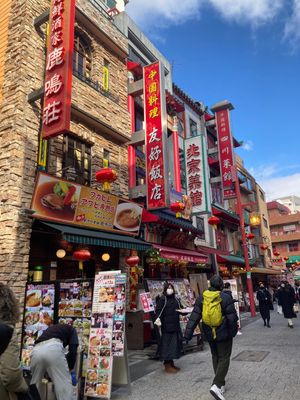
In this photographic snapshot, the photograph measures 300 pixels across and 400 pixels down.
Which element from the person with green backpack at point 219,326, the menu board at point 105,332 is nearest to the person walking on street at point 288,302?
the person with green backpack at point 219,326

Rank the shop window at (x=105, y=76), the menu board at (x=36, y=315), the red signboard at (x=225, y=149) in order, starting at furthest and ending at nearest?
the red signboard at (x=225, y=149) < the shop window at (x=105, y=76) < the menu board at (x=36, y=315)

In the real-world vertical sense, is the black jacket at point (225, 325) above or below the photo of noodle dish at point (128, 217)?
below

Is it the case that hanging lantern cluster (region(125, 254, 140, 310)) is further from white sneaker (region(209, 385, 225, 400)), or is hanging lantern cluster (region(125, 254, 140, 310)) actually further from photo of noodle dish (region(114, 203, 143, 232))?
white sneaker (region(209, 385, 225, 400))

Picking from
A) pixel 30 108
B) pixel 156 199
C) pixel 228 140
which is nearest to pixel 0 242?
pixel 30 108

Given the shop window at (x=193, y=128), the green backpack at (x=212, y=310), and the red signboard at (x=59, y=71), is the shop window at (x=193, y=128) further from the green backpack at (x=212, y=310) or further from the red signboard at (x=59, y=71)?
the green backpack at (x=212, y=310)

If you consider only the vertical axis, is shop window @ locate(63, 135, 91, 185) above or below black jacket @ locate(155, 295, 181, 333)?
above

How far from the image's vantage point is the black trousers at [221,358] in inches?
209

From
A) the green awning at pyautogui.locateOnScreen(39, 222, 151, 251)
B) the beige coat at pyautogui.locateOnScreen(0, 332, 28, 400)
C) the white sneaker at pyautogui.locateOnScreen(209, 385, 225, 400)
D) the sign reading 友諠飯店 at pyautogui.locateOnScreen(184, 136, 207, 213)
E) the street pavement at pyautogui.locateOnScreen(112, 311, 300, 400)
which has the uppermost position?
the sign reading 友諠飯店 at pyautogui.locateOnScreen(184, 136, 207, 213)

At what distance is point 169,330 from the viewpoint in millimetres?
7609

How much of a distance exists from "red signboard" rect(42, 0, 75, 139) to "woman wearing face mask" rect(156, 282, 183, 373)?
4.70 metres

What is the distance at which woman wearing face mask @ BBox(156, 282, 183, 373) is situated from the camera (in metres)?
7.29

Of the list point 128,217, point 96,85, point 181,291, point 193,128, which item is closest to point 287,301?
point 181,291

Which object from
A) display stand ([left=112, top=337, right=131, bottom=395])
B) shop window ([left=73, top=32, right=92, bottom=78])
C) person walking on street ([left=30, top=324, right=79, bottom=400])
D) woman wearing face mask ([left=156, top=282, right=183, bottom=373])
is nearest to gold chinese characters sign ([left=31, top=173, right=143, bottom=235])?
woman wearing face mask ([left=156, top=282, right=183, bottom=373])

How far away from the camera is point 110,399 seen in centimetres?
571
